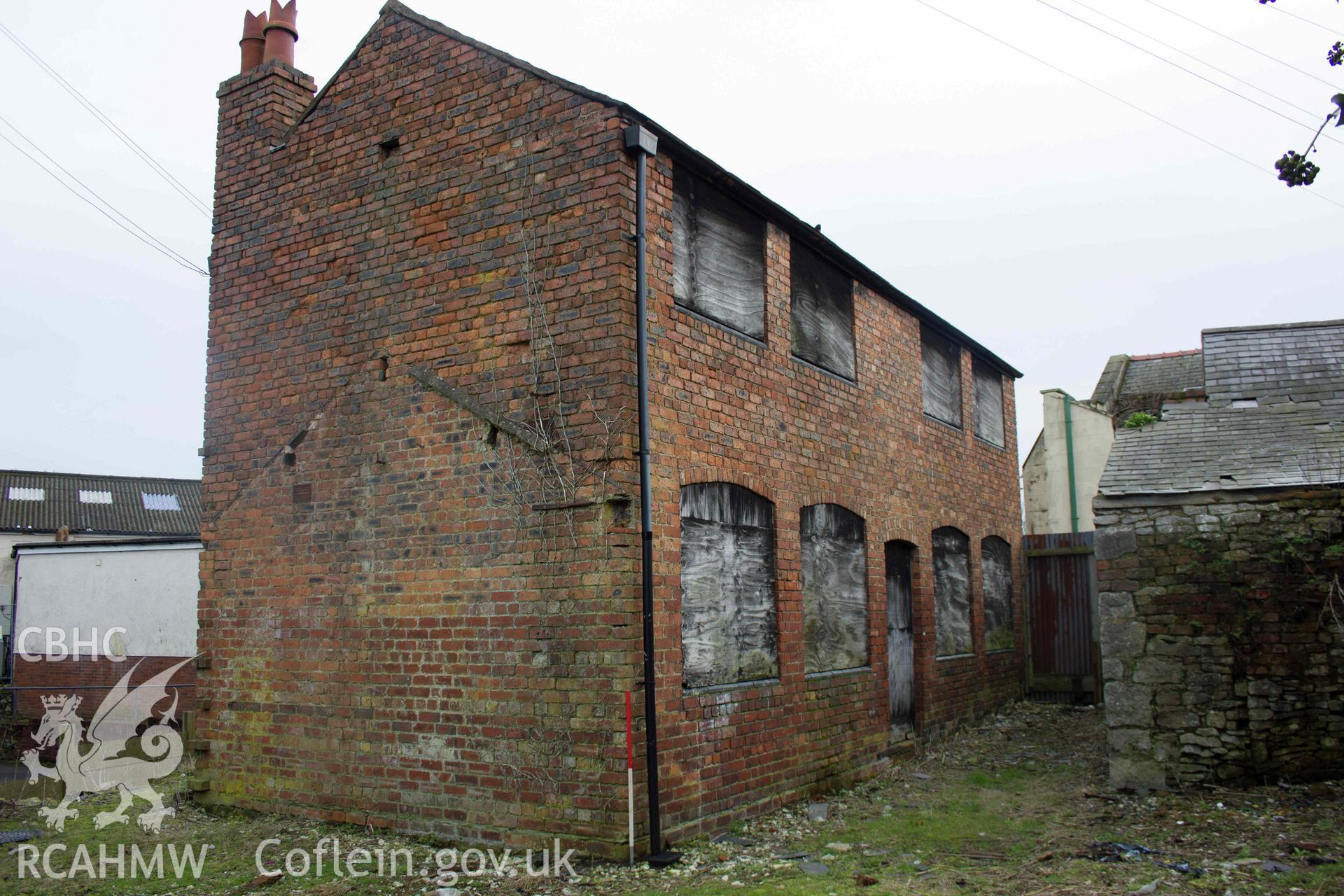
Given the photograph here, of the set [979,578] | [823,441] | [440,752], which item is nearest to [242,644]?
[440,752]

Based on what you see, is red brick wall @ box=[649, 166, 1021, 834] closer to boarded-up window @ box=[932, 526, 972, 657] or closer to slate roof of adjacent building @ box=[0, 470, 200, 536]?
boarded-up window @ box=[932, 526, 972, 657]

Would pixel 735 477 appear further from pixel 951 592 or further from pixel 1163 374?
pixel 1163 374

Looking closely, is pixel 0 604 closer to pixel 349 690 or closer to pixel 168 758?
pixel 168 758

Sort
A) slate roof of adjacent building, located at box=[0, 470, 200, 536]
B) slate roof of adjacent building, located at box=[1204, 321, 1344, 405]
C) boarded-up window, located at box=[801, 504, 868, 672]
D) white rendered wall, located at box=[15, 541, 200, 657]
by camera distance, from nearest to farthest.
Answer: boarded-up window, located at box=[801, 504, 868, 672], slate roof of adjacent building, located at box=[1204, 321, 1344, 405], white rendered wall, located at box=[15, 541, 200, 657], slate roof of adjacent building, located at box=[0, 470, 200, 536]

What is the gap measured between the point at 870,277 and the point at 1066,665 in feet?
25.1

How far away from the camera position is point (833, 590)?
32.8 feet

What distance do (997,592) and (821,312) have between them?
6472mm

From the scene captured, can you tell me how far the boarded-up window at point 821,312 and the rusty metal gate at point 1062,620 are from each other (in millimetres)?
A: 6661

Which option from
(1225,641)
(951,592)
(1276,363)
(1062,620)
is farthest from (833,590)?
(1062,620)

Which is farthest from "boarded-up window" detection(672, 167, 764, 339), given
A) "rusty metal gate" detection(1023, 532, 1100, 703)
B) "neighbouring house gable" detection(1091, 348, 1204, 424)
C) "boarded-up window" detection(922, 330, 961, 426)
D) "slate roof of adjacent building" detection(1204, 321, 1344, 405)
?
"neighbouring house gable" detection(1091, 348, 1204, 424)

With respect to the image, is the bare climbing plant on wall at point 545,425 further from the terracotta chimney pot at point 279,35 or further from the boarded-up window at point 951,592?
the boarded-up window at point 951,592

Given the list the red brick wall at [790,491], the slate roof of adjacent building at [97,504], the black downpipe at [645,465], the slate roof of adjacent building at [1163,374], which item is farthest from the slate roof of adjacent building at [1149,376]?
the slate roof of adjacent building at [97,504]

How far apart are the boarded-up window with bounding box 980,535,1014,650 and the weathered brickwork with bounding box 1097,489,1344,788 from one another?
5211mm

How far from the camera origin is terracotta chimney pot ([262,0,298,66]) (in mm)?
9688
